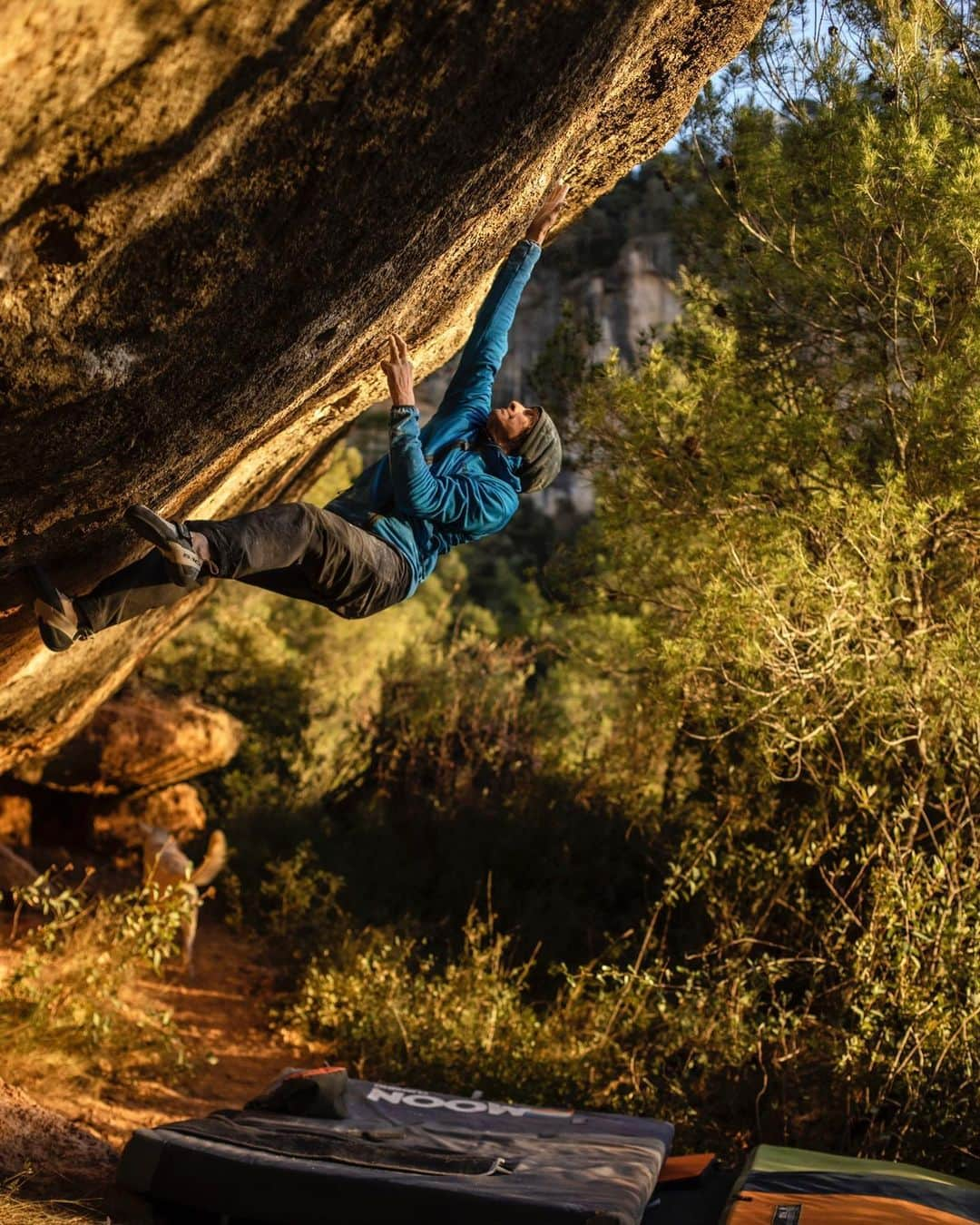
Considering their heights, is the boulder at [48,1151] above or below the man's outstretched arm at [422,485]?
below

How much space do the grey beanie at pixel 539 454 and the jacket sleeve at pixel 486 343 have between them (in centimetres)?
23

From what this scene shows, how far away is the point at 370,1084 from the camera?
21.0ft

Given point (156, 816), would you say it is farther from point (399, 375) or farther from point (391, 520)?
point (399, 375)

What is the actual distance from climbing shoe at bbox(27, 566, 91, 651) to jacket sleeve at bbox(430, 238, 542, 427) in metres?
1.62

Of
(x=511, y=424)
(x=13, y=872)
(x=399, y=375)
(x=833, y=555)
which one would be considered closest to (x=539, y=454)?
(x=511, y=424)

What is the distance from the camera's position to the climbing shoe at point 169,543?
3.82 m

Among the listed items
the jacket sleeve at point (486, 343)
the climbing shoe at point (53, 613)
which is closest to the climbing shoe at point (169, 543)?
the climbing shoe at point (53, 613)

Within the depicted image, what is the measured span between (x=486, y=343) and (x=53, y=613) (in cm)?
197

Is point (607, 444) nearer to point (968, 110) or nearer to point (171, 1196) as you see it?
point (968, 110)

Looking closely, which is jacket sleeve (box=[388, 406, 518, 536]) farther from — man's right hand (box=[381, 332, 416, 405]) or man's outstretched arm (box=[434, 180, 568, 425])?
man's outstretched arm (box=[434, 180, 568, 425])

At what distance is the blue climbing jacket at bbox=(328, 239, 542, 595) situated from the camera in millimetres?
4738

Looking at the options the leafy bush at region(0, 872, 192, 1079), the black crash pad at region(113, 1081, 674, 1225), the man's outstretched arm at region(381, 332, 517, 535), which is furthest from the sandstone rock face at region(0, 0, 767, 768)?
the leafy bush at region(0, 872, 192, 1079)

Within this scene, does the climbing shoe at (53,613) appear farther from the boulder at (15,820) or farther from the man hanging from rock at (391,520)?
the boulder at (15,820)

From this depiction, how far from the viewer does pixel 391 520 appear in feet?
15.7
